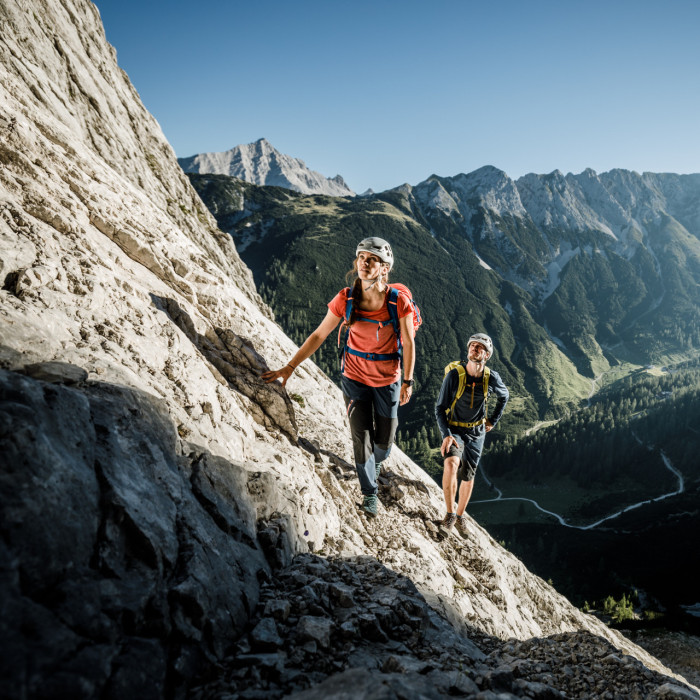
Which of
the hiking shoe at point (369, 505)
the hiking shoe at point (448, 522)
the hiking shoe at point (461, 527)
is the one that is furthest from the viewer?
the hiking shoe at point (461, 527)

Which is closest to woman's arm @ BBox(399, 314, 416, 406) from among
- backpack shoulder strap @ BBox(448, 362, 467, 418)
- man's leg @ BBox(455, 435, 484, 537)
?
backpack shoulder strap @ BBox(448, 362, 467, 418)

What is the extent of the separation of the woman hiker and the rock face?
1.73 m

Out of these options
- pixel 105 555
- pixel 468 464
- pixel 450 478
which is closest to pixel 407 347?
pixel 450 478

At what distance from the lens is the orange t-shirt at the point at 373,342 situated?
26.8 feet

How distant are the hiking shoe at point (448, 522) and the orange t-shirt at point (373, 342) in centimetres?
573

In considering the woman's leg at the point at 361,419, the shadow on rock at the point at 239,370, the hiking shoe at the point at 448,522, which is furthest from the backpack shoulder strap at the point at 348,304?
the hiking shoe at the point at 448,522

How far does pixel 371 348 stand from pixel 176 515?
482cm

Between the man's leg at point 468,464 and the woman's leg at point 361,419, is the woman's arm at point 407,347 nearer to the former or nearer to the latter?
the woman's leg at point 361,419

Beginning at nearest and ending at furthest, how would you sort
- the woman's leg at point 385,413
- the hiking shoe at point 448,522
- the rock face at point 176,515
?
the rock face at point 176,515 → the woman's leg at point 385,413 → the hiking shoe at point 448,522

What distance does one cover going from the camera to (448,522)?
1196 cm

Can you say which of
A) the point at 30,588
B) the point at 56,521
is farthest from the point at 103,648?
the point at 56,521

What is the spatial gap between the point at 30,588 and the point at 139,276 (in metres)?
8.02

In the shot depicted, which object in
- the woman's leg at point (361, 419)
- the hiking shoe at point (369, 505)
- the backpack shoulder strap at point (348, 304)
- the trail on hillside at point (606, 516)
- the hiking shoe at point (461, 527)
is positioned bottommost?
the trail on hillside at point (606, 516)

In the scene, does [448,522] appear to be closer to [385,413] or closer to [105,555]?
[385,413]
